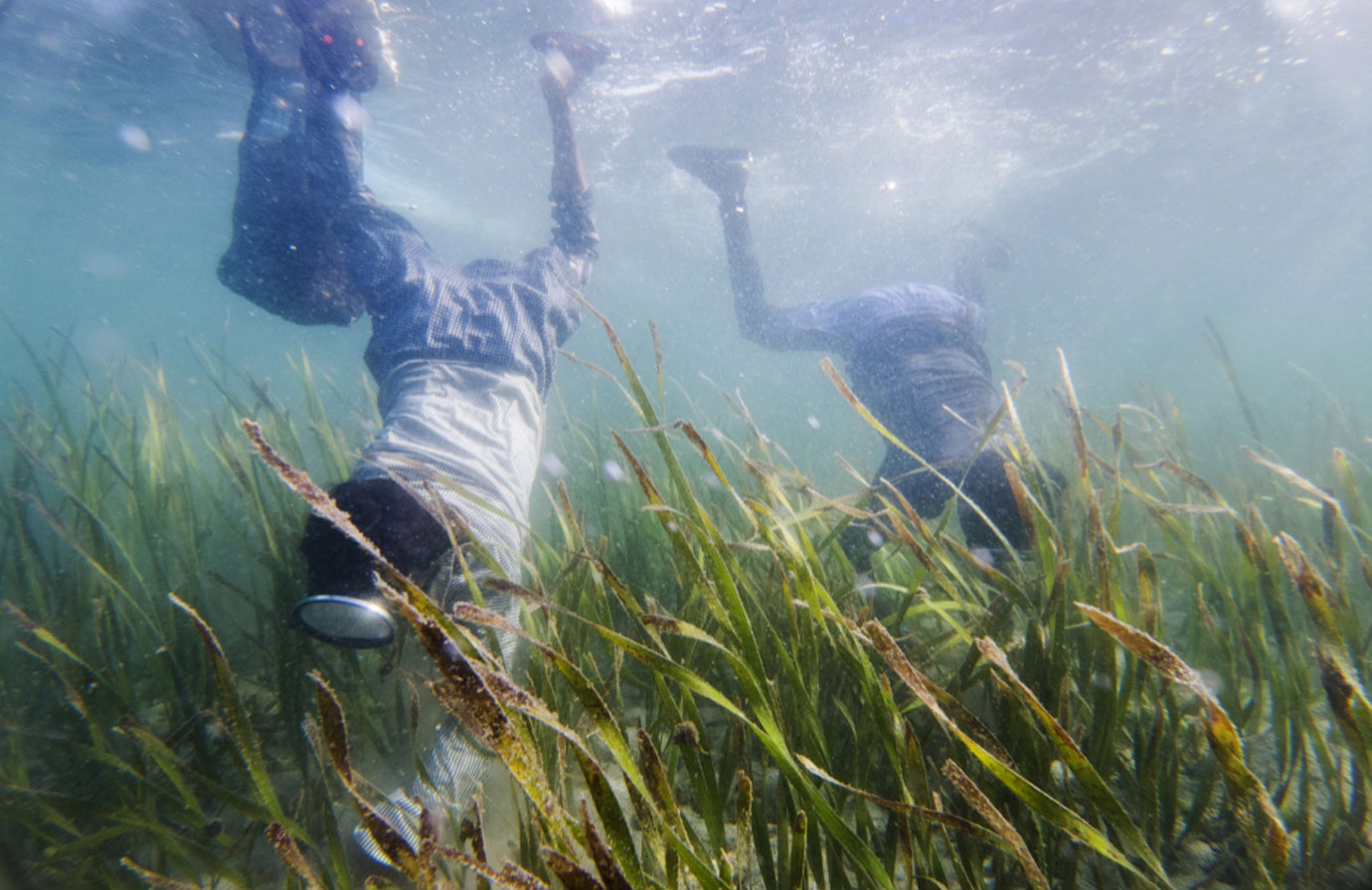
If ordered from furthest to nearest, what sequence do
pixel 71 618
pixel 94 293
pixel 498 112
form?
pixel 94 293
pixel 498 112
pixel 71 618

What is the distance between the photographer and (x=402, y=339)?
121 inches

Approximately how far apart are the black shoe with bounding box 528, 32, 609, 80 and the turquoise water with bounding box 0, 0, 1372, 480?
3.11 metres

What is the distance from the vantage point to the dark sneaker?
5.50ft

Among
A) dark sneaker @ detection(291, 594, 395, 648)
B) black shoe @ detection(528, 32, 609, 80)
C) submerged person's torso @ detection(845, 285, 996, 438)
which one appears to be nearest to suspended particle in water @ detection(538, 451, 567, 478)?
submerged person's torso @ detection(845, 285, 996, 438)

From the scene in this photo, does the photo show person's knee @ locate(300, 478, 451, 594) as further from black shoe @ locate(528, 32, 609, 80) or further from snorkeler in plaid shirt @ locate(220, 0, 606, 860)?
black shoe @ locate(528, 32, 609, 80)

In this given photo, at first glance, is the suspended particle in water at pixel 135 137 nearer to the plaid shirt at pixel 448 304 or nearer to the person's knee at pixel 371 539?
the plaid shirt at pixel 448 304

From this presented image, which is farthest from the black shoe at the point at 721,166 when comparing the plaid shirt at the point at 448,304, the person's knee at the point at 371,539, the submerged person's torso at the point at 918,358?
the person's knee at the point at 371,539

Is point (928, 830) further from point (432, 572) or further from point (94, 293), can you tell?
point (94, 293)

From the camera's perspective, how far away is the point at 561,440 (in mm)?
6137

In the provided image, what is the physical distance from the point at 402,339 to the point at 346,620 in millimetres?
1792

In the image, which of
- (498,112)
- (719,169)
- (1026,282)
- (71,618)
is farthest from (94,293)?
(1026,282)

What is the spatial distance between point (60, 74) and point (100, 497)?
16.8m

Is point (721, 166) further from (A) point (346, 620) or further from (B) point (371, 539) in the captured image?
(A) point (346, 620)

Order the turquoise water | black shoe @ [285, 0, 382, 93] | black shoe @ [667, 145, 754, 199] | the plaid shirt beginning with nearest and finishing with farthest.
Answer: the plaid shirt
black shoe @ [285, 0, 382, 93]
black shoe @ [667, 145, 754, 199]
the turquoise water
